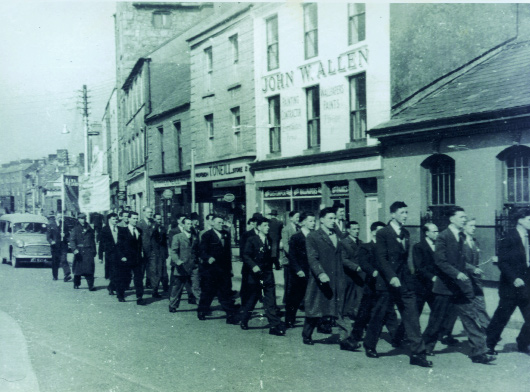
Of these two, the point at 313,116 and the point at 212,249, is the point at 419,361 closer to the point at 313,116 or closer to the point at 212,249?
the point at 212,249

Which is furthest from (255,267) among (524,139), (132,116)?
(132,116)

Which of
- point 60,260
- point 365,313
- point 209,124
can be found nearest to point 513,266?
point 365,313

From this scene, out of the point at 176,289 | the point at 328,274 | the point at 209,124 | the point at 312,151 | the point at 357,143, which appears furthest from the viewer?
the point at 209,124

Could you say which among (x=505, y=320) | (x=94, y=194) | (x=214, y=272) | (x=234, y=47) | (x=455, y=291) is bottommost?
(x=505, y=320)

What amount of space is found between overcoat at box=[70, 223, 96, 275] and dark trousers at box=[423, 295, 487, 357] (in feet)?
32.3

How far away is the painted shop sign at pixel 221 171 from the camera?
25.1m

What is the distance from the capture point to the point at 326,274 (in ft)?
27.5

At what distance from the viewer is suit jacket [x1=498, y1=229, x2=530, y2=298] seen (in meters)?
7.79

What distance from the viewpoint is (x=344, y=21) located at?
19.5 meters

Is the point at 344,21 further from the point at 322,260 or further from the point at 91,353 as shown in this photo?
the point at 91,353

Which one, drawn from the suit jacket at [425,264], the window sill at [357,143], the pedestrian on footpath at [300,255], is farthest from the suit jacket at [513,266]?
the window sill at [357,143]

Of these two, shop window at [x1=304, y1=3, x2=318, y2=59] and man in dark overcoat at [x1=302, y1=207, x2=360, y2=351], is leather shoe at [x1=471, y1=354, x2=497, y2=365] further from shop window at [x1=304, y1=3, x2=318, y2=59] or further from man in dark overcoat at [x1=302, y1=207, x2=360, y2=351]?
shop window at [x1=304, y1=3, x2=318, y2=59]

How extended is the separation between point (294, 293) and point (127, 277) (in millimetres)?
4626

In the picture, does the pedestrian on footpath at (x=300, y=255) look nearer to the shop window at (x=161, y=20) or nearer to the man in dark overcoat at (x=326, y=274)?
the man in dark overcoat at (x=326, y=274)
